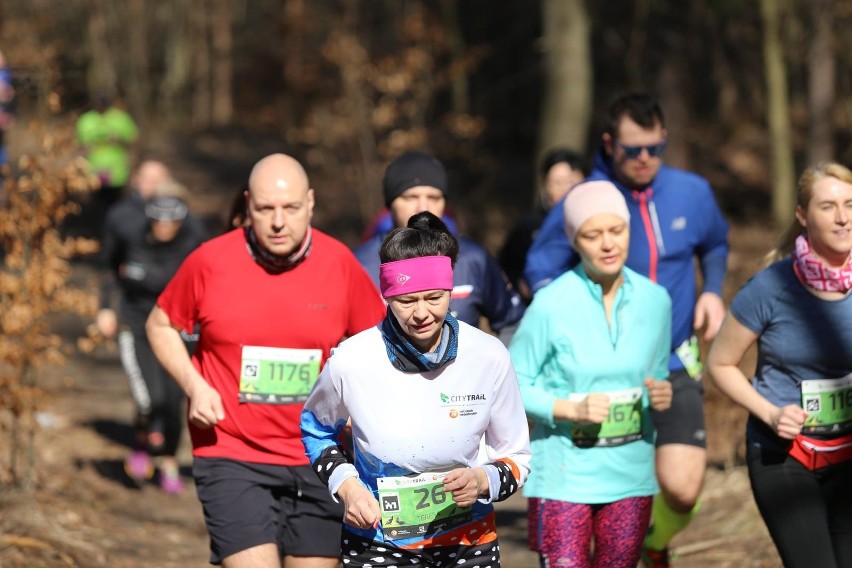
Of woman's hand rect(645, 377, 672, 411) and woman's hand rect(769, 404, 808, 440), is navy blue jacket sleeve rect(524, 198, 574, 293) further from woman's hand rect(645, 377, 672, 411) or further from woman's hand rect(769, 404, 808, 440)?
woman's hand rect(769, 404, 808, 440)

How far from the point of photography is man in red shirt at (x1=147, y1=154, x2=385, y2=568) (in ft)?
17.0

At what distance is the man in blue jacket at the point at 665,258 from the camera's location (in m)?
5.96

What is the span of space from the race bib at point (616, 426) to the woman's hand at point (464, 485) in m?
1.23

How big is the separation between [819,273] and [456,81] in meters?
20.8

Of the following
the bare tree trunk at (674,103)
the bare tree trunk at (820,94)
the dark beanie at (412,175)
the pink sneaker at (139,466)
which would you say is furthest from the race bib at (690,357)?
the bare tree trunk at (820,94)

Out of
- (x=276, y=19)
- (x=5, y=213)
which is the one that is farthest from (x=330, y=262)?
(x=276, y=19)

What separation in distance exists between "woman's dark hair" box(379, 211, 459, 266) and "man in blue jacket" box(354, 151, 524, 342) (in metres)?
1.56

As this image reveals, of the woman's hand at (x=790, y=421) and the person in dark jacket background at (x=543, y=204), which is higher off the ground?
the person in dark jacket background at (x=543, y=204)

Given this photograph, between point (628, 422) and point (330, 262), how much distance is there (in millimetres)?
1353

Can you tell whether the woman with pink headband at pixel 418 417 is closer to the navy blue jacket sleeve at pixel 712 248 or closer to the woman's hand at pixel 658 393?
the woman's hand at pixel 658 393

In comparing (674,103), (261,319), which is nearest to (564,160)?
(261,319)

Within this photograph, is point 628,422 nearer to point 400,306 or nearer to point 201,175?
point 400,306

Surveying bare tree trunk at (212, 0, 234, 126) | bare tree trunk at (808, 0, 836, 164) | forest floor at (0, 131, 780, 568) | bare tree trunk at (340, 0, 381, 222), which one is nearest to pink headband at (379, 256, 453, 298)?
forest floor at (0, 131, 780, 568)

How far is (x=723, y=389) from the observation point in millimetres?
4977
